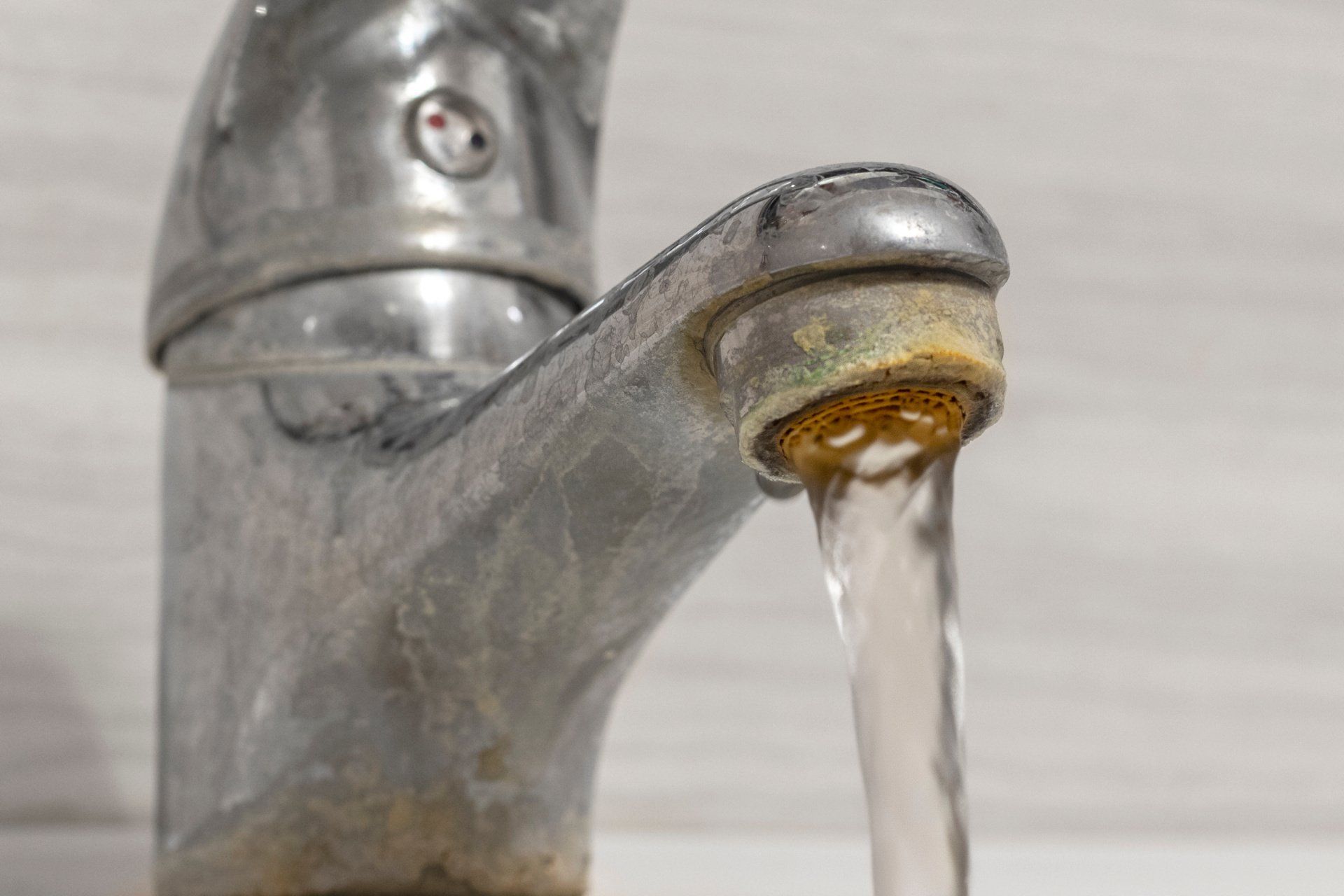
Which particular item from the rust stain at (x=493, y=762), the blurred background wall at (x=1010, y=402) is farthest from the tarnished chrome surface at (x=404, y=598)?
the blurred background wall at (x=1010, y=402)

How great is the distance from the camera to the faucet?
348 mm

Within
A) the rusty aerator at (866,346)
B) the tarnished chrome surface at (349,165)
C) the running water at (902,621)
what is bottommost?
the running water at (902,621)

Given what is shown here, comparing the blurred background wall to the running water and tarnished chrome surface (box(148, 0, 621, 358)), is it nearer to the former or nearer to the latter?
tarnished chrome surface (box(148, 0, 621, 358))

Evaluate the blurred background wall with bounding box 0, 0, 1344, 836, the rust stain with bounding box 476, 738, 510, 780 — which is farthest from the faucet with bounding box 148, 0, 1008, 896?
the blurred background wall with bounding box 0, 0, 1344, 836

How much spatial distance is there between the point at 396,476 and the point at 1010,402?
0.45m

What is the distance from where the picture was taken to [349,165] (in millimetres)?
436

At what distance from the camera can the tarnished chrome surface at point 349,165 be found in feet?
1.42

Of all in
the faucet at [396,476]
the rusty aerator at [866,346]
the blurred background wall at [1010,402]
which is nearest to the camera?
the rusty aerator at [866,346]

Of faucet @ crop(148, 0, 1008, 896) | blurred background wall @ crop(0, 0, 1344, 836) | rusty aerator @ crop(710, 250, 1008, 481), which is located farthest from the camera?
blurred background wall @ crop(0, 0, 1344, 836)

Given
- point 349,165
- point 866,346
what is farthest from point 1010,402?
point 866,346

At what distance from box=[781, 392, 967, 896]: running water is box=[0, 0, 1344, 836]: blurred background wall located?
44 cm

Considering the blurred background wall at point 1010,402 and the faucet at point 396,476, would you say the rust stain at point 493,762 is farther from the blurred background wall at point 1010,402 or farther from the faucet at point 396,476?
the blurred background wall at point 1010,402

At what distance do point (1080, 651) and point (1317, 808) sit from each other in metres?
0.15

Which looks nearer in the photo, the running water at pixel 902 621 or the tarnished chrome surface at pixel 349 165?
the running water at pixel 902 621
